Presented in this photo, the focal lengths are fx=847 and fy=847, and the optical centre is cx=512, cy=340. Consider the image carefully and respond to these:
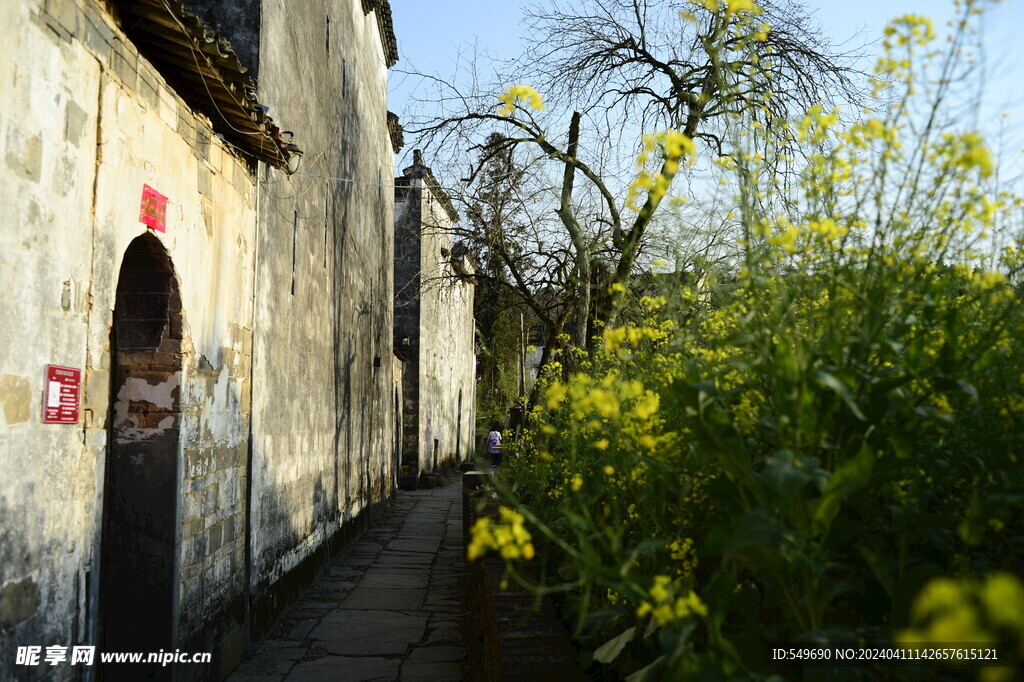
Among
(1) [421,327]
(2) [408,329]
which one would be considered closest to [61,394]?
(2) [408,329]

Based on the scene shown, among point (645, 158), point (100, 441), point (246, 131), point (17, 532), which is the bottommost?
point (17, 532)

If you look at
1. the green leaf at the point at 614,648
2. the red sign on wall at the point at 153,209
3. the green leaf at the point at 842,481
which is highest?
the red sign on wall at the point at 153,209

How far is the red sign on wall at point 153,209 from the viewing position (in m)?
3.85

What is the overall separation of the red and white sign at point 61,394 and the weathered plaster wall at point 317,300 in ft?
7.43

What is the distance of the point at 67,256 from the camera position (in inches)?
122

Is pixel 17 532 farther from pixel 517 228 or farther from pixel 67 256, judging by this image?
pixel 517 228

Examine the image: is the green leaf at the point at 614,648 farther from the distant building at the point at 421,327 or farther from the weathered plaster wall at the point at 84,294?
the distant building at the point at 421,327

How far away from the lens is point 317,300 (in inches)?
306

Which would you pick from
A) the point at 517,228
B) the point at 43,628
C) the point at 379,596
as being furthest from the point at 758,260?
the point at 517,228

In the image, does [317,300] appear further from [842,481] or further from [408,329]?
[408,329]

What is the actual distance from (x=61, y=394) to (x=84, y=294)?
1.36 ft

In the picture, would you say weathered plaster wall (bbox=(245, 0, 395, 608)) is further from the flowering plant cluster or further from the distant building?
the flowering plant cluster

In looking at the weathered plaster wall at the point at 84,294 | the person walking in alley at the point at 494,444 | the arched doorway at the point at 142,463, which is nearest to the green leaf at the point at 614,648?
the weathered plaster wall at the point at 84,294

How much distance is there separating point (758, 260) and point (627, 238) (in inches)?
255
